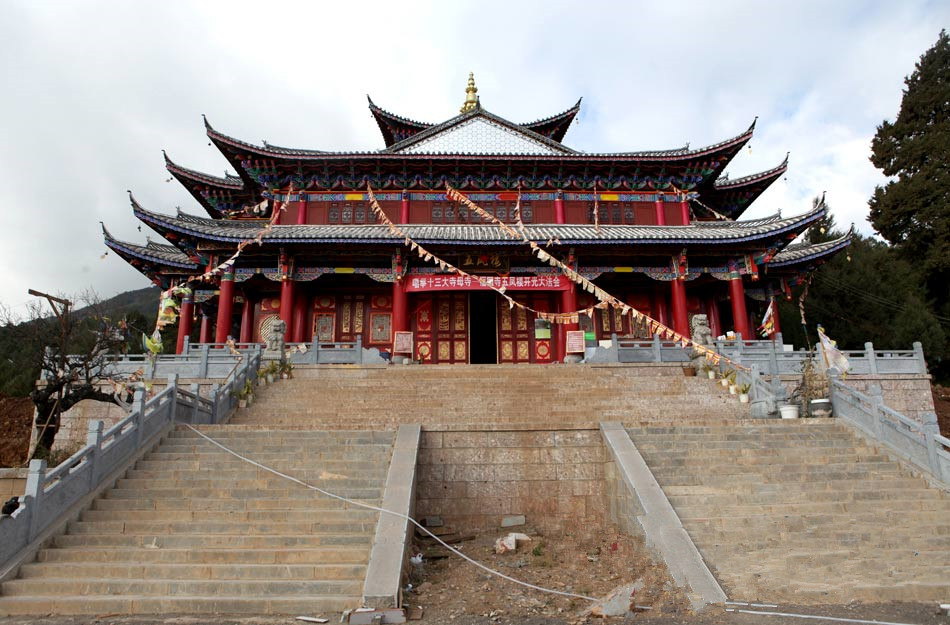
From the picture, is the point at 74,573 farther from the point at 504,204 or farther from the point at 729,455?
the point at 504,204

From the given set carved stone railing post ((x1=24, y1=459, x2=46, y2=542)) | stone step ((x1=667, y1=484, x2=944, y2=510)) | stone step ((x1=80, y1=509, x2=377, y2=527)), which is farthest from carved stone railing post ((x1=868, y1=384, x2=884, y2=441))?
carved stone railing post ((x1=24, y1=459, x2=46, y2=542))

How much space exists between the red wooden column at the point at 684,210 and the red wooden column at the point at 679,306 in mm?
3191

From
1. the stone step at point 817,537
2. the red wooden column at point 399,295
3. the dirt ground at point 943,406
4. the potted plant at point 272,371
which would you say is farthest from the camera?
the dirt ground at point 943,406

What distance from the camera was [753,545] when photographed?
23.9ft

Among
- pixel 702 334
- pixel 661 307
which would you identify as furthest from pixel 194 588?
pixel 661 307

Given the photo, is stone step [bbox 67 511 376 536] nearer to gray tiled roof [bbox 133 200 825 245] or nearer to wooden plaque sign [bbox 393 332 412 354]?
wooden plaque sign [bbox 393 332 412 354]

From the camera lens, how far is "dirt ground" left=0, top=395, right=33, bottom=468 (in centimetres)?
1852

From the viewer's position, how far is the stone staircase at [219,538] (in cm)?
619

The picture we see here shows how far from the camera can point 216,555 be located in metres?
6.92

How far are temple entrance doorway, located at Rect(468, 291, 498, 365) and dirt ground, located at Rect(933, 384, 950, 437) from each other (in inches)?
612

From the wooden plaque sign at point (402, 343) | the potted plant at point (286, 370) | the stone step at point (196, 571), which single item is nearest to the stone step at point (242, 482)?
the stone step at point (196, 571)

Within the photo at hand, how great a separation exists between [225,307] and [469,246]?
326 inches

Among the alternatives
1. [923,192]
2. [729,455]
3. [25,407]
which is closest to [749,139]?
[923,192]

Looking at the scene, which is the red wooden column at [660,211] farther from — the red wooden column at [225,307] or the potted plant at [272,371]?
the red wooden column at [225,307]
